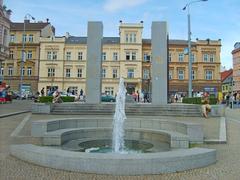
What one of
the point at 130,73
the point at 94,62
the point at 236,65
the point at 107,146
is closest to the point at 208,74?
the point at 130,73

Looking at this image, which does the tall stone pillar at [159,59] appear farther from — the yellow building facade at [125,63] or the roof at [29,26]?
the roof at [29,26]

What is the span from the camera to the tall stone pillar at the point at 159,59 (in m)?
23.3

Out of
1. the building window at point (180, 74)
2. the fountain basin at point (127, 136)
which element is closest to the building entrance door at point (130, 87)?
the building window at point (180, 74)

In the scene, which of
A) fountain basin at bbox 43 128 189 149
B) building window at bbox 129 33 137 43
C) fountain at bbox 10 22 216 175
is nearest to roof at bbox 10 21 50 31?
building window at bbox 129 33 137 43

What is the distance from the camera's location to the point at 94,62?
77.8 feet

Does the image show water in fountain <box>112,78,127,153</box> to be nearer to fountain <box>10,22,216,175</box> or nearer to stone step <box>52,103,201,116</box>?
fountain <box>10,22,216,175</box>

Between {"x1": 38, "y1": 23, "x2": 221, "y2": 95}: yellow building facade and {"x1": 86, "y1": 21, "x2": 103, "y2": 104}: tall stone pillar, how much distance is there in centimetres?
4022

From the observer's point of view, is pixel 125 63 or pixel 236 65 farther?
pixel 236 65

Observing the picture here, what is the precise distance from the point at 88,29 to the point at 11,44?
50.0 metres

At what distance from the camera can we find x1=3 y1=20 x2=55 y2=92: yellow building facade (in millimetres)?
66625

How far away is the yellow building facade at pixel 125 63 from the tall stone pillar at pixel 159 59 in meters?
40.2

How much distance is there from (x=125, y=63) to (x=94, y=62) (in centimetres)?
4163

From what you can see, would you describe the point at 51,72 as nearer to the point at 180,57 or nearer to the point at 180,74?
the point at 180,74

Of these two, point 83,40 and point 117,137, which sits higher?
point 83,40
